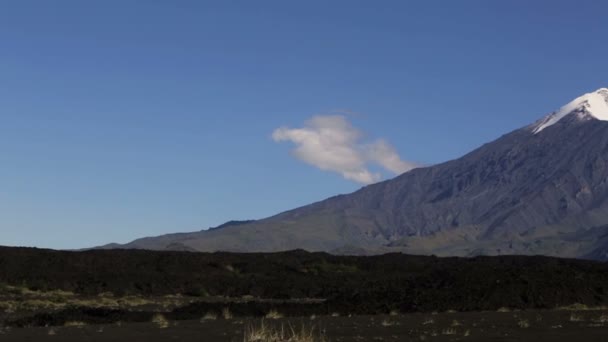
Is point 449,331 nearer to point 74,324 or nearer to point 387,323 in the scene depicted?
point 387,323

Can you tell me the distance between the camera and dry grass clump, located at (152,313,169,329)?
34719 millimetres

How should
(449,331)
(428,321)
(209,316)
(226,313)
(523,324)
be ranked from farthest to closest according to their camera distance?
(226,313) → (209,316) → (428,321) → (523,324) → (449,331)

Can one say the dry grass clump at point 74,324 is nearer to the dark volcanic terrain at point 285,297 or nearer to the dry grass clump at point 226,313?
the dark volcanic terrain at point 285,297

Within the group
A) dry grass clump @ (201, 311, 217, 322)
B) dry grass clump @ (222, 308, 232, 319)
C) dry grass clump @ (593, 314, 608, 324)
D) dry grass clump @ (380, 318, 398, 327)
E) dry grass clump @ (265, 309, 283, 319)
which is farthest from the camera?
dry grass clump @ (265, 309, 283, 319)

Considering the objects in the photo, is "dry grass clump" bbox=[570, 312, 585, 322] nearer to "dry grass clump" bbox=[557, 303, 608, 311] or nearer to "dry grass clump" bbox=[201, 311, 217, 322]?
"dry grass clump" bbox=[557, 303, 608, 311]

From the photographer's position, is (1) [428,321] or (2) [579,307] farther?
(2) [579,307]

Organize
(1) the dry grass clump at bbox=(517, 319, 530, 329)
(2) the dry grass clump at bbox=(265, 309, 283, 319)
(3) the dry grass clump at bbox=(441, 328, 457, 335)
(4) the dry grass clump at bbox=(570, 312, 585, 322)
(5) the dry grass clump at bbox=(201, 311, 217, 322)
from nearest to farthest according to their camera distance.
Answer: (3) the dry grass clump at bbox=(441, 328, 457, 335) → (1) the dry grass clump at bbox=(517, 319, 530, 329) → (4) the dry grass clump at bbox=(570, 312, 585, 322) → (5) the dry grass clump at bbox=(201, 311, 217, 322) → (2) the dry grass clump at bbox=(265, 309, 283, 319)

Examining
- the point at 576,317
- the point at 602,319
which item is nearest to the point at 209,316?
the point at 576,317

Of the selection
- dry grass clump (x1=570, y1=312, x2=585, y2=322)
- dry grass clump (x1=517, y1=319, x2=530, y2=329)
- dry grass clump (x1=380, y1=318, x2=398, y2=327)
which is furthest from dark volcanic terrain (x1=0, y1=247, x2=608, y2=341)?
dry grass clump (x1=380, y1=318, x2=398, y2=327)

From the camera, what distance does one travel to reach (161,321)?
37.4m

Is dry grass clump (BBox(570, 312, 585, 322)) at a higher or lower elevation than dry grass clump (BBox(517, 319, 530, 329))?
higher

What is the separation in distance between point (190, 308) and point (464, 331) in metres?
16.7

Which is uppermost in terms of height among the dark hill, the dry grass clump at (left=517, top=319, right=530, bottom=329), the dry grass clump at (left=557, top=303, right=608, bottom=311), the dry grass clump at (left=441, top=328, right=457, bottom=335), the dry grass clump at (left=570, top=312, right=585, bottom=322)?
the dark hill

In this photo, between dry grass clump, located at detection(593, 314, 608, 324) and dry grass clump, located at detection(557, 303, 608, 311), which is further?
dry grass clump, located at detection(557, 303, 608, 311)
